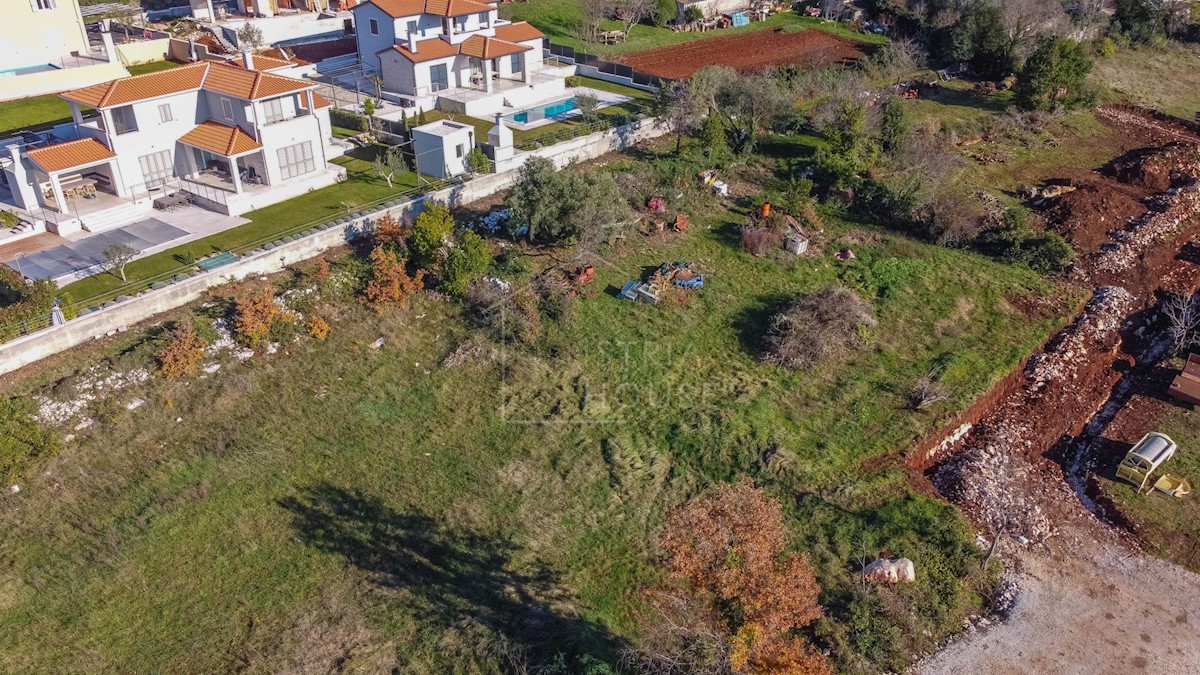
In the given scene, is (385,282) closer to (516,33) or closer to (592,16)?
(516,33)

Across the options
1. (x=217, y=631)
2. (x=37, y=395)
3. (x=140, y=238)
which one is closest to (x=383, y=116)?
(x=140, y=238)

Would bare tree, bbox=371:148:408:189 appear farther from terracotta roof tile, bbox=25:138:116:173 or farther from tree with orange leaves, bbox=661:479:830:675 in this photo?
tree with orange leaves, bbox=661:479:830:675

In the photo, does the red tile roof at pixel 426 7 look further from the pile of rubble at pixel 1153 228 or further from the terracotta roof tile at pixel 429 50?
the pile of rubble at pixel 1153 228

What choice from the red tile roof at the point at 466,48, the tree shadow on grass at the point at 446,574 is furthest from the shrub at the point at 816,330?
the red tile roof at the point at 466,48

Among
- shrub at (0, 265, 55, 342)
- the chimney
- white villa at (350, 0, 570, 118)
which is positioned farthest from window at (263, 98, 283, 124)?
the chimney

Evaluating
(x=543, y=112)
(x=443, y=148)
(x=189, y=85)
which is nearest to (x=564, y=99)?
(x=543, y=112)

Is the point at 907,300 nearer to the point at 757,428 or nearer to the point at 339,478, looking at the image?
the point at 757,428
